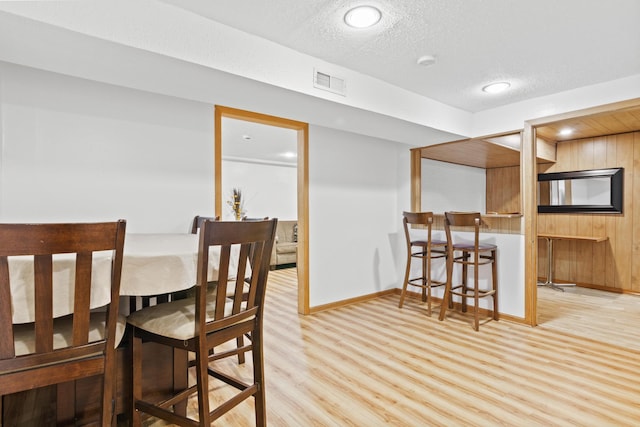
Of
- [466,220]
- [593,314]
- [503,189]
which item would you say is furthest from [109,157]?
[503,189]

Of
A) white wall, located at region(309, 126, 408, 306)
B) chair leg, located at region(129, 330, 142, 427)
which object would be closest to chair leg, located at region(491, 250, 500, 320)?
white wall, located at region(309, 126, 408, 306)

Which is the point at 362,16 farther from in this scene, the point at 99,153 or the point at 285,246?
the point at 285,246

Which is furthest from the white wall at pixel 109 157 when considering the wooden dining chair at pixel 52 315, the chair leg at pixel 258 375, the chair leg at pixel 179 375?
the chair leg at pixel 258 375

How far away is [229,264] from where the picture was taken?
4.76ft

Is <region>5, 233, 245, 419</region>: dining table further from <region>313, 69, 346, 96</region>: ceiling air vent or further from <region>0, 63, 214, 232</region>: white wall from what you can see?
<region>313, 69, 346, 96</region>: ceiling air vent

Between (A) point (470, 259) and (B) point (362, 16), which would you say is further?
(A) point (470, 259)

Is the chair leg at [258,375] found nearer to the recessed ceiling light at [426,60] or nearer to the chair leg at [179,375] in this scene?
the chair leg at [179,375]

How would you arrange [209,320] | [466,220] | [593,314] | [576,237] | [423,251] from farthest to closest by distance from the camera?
[576,237] < [423,251] < [593,314] < [466,220] < [209,320]

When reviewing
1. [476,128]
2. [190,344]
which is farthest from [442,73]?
[190,344]

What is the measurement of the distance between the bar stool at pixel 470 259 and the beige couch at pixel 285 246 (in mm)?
3066

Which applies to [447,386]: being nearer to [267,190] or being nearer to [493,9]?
[493,9]

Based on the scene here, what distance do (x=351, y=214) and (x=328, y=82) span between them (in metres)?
1.92

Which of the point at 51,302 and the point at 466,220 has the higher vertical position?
the point at 466,220

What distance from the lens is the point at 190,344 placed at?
4.58 ft
